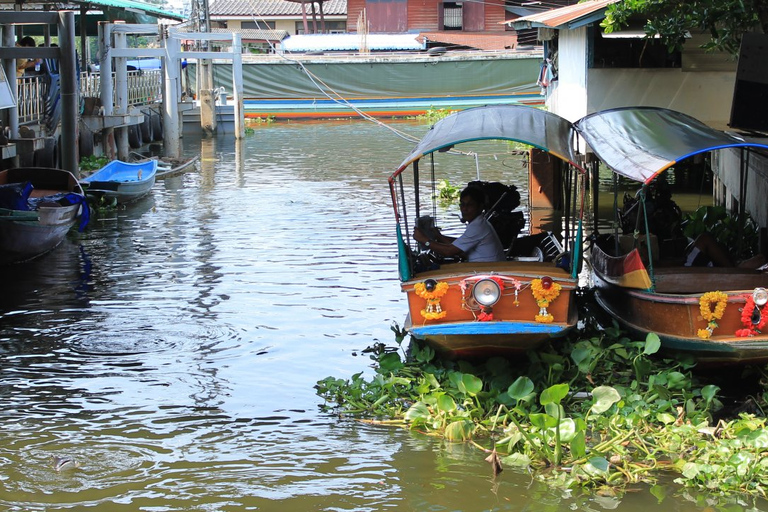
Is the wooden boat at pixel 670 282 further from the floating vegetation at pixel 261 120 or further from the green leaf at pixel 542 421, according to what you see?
the floating vegetation at pixel 261 120

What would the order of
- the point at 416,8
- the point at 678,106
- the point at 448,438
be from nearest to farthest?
the point at 448,438, the point at 678,106, the point at 416,8

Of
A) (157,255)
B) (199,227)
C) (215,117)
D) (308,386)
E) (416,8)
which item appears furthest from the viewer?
(416,8)

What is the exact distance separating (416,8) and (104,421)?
1408 inches

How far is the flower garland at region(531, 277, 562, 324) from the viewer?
677 cm

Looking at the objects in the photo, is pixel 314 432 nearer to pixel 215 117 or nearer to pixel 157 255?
pixel 157 255

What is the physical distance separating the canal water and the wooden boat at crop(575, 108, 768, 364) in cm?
145

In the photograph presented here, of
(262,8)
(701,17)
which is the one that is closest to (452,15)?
(262,8)

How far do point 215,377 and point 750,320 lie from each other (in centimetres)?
410

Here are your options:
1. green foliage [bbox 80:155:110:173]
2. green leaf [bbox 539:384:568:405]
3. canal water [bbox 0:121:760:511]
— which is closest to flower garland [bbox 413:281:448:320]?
canal water [bbox 0:121:760:511]

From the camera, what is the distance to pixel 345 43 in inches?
1501

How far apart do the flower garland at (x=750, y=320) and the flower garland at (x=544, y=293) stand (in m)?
1.25

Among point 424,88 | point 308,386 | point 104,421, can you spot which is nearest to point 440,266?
point 308,386

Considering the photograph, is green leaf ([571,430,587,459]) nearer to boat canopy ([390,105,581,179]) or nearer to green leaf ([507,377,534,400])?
green leaf ([507,377,534,400])

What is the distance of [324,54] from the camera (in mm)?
37469
